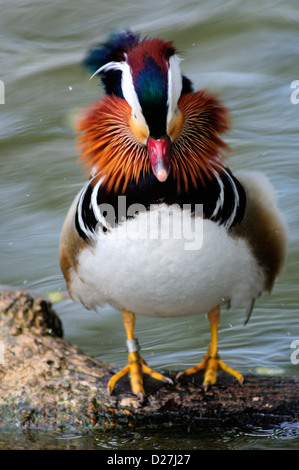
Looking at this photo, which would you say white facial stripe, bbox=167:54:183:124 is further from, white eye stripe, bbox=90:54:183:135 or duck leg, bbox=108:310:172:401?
duck leg, bbox=108:310:172:401

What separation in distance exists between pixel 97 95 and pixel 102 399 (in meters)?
4.79

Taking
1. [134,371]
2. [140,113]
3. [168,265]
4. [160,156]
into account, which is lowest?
[134,371]

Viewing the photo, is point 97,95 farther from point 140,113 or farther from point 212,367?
point 140,113

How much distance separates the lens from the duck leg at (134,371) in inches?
122

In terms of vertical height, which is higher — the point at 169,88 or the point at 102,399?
the point at 169,88

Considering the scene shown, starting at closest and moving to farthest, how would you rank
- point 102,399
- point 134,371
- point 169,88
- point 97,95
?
1. point 169,88
2. point 102,399
3. point 134,371
4. point 97,95

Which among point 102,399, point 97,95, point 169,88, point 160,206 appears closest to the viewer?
point 169,88

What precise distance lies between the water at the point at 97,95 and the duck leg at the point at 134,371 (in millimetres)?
184

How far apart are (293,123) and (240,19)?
2.15m

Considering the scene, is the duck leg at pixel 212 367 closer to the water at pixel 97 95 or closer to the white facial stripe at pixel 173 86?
the water at pixel 97 95

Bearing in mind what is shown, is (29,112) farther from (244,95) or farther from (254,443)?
(254,443)

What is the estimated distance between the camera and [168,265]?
2.83 m

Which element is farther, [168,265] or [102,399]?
[102,399]

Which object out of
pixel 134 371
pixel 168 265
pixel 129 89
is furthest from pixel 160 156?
pixel 134 371
